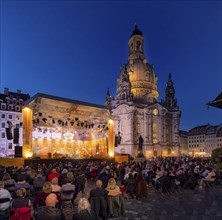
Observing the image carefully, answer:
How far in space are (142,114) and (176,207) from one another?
66.2 m

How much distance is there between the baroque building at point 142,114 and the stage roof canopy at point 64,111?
33685 millimetres

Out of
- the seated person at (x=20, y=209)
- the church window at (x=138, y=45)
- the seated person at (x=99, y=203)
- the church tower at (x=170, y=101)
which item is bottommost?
the seated person at (x=99, y=203)

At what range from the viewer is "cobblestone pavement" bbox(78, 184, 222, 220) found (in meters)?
9.31

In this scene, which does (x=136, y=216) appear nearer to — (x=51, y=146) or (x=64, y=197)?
(x=64, y=197)

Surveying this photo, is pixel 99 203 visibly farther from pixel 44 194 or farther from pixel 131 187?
pixel 131 187

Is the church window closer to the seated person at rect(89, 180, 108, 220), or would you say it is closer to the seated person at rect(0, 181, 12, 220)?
the seated person at rect(89, 180, 108, 220)

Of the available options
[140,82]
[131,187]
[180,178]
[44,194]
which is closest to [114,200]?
[44,194]

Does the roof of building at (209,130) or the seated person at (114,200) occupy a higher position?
the roof of building at (209,130)

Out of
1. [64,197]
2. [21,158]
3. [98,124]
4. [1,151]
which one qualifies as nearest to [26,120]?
[21,158]

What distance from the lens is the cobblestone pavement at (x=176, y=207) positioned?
9312 millimetres

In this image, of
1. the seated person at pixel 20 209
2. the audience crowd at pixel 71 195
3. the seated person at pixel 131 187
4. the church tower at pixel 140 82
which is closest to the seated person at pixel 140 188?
the audience crowd at pixel 71 195

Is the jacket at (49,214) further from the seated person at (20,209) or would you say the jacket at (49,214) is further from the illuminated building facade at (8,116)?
the illuminated building facade at (8,116)

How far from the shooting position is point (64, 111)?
3198 cm

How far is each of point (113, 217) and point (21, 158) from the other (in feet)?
59.1
